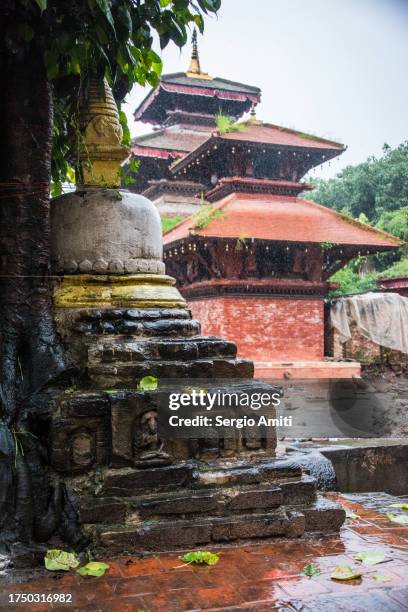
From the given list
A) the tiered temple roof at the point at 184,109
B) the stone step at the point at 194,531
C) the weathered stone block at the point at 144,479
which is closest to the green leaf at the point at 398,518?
the stone step at the point at 194,531

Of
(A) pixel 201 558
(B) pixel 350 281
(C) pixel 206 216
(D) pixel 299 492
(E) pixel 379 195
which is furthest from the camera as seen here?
(E) pixel 379 195

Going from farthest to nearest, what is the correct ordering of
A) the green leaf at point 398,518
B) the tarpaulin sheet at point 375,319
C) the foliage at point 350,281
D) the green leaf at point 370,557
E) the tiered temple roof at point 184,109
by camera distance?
the foliage at point 350,281, the tiered temple roof at point 184,109, the tarpaulin sheet at point 375,319, the green leaf at point 398,518, the green leaf at point 370,557

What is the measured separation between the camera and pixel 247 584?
2.79 metres

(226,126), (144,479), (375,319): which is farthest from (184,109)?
(144,479)

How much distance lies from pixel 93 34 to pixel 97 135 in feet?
2.52

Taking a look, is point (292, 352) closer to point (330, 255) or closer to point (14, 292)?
point (330, 255)

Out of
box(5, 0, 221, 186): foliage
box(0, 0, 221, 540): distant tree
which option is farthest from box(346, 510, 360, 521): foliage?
box(5, 0, 221, 186): foliage

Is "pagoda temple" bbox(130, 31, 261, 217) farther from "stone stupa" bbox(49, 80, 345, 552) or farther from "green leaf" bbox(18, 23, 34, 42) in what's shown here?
"green leaf" bbox(18, 23, 34, 42)

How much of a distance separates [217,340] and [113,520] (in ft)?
4.21

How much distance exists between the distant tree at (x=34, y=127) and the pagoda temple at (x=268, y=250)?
30.8ft

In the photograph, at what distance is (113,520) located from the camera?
3184mm

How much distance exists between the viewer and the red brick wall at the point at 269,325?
14.6 m

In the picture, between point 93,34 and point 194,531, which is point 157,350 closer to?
point 194,531

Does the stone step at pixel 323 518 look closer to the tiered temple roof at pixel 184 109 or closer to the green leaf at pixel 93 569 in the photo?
the green leaf at pixel 93 569
